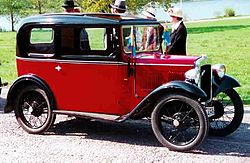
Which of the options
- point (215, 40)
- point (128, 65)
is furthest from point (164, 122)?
point (215, 40)

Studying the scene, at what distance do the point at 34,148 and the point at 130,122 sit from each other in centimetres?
178

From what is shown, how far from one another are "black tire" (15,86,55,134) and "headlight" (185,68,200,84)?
6.57 feet

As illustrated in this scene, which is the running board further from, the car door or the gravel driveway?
the gravel driveway

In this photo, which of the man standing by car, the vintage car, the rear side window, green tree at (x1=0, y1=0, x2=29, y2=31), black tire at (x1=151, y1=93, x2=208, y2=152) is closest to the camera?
black tire at (x1=151, y1=93, x2=208, y2=152)

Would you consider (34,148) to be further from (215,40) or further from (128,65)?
(215,40)

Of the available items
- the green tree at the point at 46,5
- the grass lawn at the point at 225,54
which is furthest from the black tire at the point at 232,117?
the green tree at the point at 46,5

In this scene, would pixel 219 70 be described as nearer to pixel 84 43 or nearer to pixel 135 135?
pixel 135 135

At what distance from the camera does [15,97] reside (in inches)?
263

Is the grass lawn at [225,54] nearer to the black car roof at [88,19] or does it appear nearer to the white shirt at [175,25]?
the white shirt at [175,25]

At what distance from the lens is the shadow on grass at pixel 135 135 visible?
5.80 meters

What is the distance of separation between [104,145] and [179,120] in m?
1.02

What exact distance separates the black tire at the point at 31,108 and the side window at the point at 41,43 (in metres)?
0.48

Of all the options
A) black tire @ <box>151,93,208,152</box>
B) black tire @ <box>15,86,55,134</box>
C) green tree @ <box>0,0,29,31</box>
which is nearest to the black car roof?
black tire @ <box>15,86,55,134</box>

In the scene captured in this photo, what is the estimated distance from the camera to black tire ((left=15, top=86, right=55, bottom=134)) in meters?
Result: 6.53
